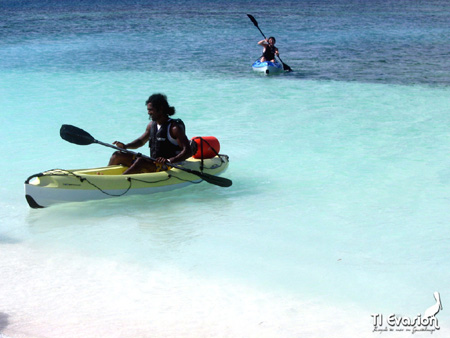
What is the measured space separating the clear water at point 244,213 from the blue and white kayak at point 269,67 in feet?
0.70

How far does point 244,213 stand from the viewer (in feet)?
19.6

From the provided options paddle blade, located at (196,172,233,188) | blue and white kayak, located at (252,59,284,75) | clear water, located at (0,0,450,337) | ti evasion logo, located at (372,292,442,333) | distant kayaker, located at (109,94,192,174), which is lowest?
ti evasion logo, located at (372,292,442,333)

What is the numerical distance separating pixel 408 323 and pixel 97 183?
118 inches

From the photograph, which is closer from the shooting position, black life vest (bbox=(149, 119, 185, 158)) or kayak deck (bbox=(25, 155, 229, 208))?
kayak deck (bbox=(25, 155, 229, 208))

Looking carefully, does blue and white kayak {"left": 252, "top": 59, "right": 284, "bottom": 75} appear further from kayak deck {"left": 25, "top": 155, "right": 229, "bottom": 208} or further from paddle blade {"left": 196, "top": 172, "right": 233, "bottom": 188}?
paddle blade {"left": 196, "top": 172, "right": 233, "bottom": 188}

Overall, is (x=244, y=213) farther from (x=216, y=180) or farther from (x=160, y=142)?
(x=160, y=142)

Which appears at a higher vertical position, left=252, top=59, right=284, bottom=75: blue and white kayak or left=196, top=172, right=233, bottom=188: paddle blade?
left=252, top=59, right=284, bottom=75: blue and white kayak

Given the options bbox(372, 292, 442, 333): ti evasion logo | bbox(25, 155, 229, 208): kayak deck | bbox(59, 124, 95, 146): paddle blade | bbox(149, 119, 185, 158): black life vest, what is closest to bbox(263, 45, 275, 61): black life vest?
bbox(25, 155, 229, 208): kayak deck

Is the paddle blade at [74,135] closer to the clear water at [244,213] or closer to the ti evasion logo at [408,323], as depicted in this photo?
the clear water at [244,213]

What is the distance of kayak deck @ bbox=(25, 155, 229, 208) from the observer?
5516 millimetres

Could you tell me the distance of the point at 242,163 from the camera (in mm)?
7559

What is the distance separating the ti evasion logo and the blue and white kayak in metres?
10.2

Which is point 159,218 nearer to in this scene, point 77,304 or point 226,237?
point 226,237

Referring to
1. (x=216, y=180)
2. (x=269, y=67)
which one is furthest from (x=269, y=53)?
(x=216, y=180)
